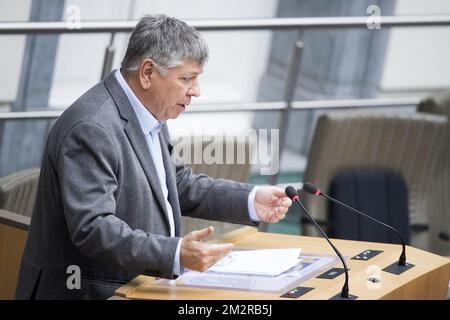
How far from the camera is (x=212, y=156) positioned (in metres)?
4.88

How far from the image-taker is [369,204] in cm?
536

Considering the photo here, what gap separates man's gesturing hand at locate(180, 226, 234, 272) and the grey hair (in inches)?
22.6

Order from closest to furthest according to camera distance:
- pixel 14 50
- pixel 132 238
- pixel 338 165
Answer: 1. pixel 132 238
2. pixel 338 165
3. pixel 14 50

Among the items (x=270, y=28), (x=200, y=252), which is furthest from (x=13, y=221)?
(x=270, y=28)

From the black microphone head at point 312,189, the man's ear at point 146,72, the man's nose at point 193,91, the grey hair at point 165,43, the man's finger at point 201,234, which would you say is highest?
the grey hair at point 165,43

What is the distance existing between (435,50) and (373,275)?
654 centimetres

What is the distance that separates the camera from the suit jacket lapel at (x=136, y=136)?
360 cm

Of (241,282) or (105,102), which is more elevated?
(105,102)

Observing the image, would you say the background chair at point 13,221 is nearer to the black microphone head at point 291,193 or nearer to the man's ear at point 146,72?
the man's ear at point 146,72

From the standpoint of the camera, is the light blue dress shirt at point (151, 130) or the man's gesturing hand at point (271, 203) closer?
the light blue dress shirt at point (151, 130)

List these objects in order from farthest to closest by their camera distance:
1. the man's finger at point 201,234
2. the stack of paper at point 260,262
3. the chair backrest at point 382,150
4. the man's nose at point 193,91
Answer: the chair backrest at point 382,150
the man's nose at point 193,91
the stack of paper at point 260,262
the man's finger at point 201,234

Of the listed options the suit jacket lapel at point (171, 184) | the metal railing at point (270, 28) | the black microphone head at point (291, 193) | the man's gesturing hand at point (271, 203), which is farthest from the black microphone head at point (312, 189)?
the metal railing at point (270, 28)

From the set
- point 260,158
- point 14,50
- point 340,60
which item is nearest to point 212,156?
point 260,158

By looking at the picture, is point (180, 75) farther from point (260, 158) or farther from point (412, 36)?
point (412, 36)
